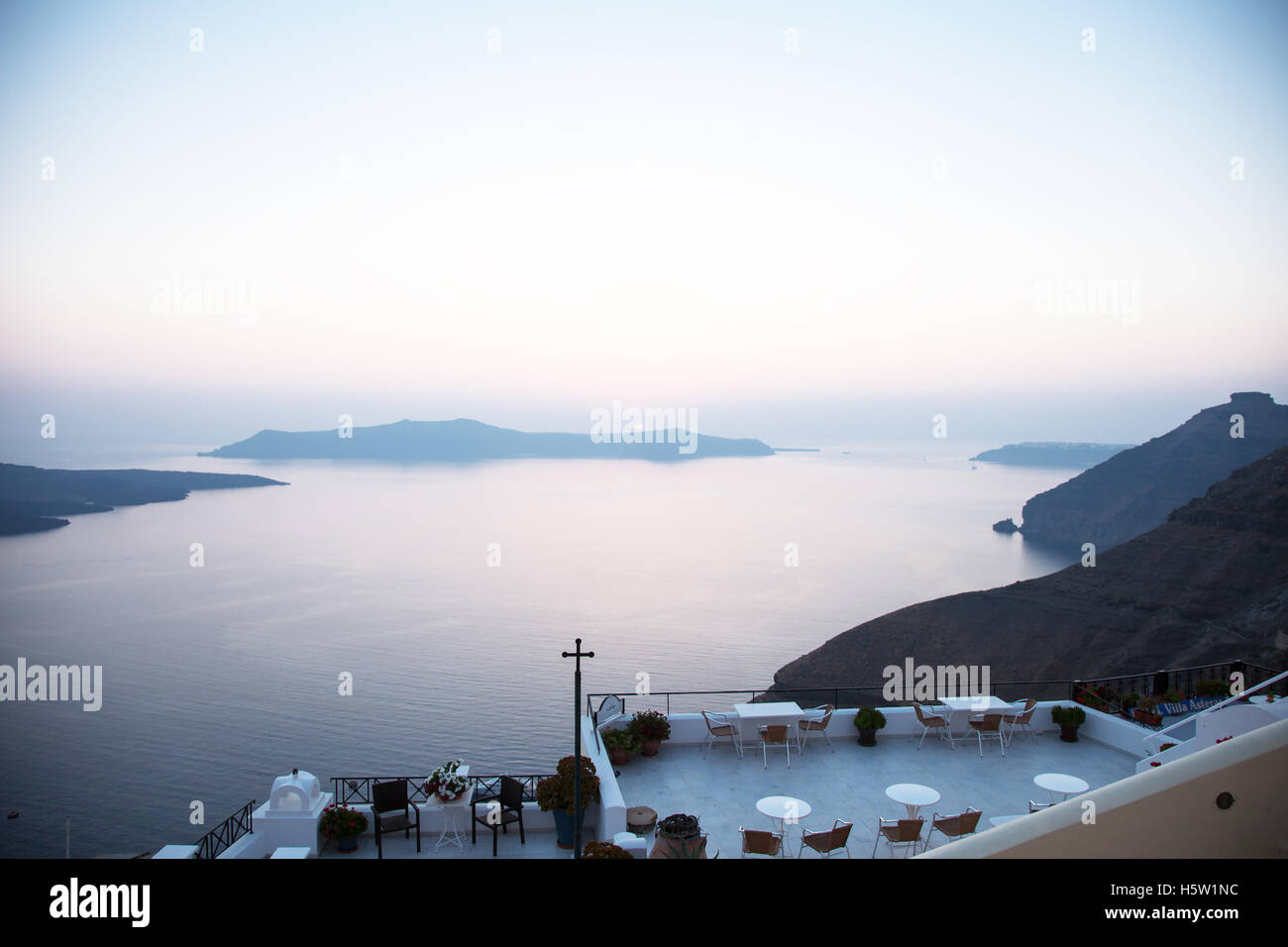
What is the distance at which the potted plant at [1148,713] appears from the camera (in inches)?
538

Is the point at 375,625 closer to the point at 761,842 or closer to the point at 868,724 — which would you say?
the point at 868,724

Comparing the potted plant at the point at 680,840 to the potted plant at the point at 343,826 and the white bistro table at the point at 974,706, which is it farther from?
the white bistro table at the point at 974,706

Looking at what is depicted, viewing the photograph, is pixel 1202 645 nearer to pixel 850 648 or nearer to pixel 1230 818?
pixel 850 648

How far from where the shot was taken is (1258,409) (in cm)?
13375

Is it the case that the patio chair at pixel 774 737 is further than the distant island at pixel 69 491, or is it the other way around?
the distant island at pixel 69 491

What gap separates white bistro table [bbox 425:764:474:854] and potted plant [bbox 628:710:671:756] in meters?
2.76

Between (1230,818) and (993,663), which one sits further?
(993,663)

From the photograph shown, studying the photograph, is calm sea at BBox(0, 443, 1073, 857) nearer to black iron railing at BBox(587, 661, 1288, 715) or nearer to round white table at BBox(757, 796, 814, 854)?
black iron railing at BBox(587, 661, 1288, 715)

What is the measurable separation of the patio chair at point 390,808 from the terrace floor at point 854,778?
317cm

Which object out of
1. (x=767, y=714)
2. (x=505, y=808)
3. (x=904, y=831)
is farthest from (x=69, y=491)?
(x=904, y=831)

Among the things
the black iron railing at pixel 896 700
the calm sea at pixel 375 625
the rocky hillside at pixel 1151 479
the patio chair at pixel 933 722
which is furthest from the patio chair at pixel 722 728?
the rocky hillside at pixel 1151 479

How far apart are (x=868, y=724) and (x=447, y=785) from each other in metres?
6.86
